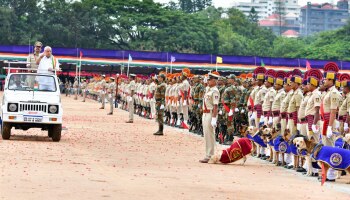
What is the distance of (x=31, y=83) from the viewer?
29.0 metres

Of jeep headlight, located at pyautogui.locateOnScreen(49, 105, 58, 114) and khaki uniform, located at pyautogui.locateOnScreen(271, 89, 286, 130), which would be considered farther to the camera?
jeep headlight, located at pyautogui.locateOnScreen(49, 105, 58, 114)

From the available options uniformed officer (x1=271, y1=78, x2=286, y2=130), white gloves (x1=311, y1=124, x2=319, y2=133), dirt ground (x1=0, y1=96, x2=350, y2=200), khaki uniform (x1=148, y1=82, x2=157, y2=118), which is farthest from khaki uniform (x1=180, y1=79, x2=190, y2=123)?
white gloves (x1=311, y1=124, x2=319, y2=133)

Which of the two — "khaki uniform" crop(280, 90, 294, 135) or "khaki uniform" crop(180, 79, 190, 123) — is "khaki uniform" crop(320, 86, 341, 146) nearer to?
"khaki uniform" crop(280, 90, 294, 135)

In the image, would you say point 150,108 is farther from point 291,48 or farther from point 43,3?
point 291,48

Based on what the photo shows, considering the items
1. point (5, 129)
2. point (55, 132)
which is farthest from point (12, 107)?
point (55, 132)

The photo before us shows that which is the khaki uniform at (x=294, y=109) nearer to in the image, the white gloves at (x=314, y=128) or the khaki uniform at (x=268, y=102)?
the white gloves at (x=314, y=128)

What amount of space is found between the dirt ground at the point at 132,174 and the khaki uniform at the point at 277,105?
61.7 inches

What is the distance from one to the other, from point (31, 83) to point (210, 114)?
627 centimetres

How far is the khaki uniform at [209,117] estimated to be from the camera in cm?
2452

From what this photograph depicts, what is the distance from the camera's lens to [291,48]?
545 feet

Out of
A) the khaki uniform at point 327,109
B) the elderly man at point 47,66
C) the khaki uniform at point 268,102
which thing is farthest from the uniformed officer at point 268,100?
the elderly man at point 47,66

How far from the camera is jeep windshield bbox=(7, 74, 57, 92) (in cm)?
2897

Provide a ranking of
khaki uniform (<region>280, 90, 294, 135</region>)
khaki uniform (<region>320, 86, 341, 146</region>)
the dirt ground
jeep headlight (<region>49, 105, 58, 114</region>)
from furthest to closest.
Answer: jeep headlight (<region>49, 105, 58, 114</region>) < khaki uniform (<region>280, 90, 294, 135</region>) < khaki uniform (<region>320, 86, 341, 146</region>) < the dirt ground

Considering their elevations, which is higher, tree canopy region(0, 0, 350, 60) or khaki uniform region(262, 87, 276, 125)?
tree canopy region(0, 0, 350, 60)
